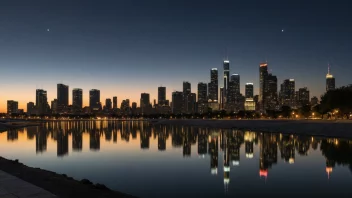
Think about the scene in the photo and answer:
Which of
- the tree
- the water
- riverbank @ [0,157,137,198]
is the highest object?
the tree

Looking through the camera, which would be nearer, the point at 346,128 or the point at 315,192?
the point at 315,192

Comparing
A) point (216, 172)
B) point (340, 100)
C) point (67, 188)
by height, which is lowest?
point (216, 172)

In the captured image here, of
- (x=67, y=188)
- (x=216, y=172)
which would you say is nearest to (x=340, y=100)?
(x=216, y=172)

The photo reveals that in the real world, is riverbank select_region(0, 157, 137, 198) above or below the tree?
below

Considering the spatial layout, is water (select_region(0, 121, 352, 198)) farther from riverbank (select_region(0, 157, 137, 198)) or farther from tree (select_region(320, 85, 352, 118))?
tree (select_region(320, 85, 352, 118))

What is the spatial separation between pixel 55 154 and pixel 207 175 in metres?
23.9

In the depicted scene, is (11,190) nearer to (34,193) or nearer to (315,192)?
(34,193)

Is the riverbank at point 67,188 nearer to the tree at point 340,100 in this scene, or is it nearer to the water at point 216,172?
the water at point 216,172

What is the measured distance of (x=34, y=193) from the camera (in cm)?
1570

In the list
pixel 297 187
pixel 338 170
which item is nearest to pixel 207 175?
pixel 297 187

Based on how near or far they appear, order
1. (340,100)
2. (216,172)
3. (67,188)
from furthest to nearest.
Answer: (340,100), (216,172), (67,188)

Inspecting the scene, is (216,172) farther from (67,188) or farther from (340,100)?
(340,100)

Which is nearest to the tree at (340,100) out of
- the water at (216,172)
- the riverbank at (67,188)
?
the water at (216,172)

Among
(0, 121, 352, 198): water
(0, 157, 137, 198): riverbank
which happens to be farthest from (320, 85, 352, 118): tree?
(0, 157, 137, 198): riverbank
